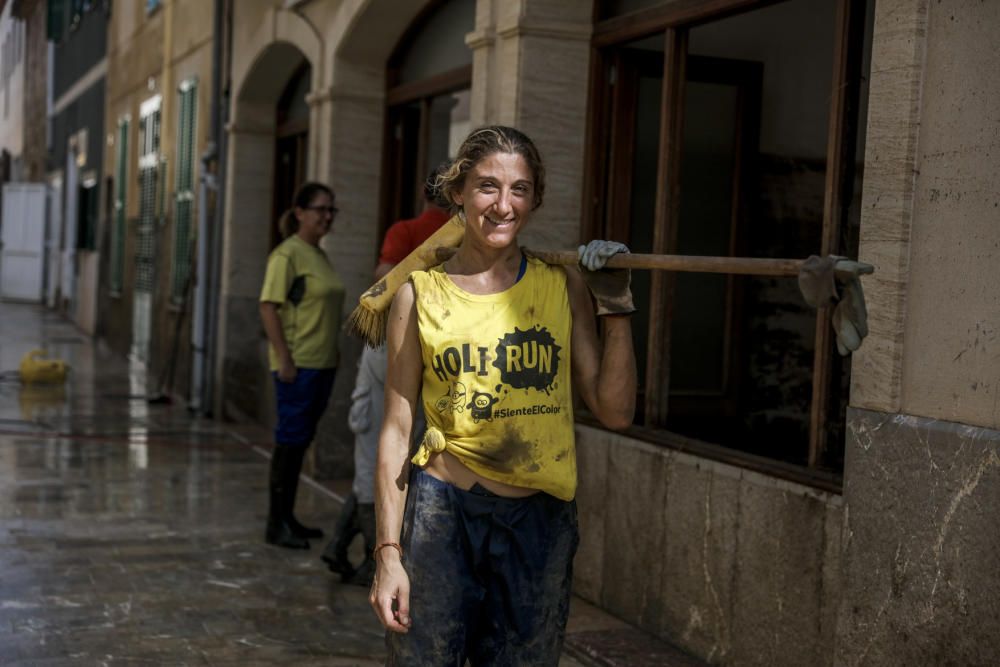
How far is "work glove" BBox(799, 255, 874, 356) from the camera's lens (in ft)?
8.54

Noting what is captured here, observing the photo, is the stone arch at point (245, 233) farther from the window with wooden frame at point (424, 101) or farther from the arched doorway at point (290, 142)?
the window with wooden frame at point (424, 101)

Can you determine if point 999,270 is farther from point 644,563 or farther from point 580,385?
point 644,563

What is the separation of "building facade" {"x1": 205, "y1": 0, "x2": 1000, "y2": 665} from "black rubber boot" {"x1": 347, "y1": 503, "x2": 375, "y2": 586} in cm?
90

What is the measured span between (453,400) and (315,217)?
4.08 meters

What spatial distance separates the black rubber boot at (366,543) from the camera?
628cm

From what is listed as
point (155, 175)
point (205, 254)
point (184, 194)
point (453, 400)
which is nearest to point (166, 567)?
point (453, 400)

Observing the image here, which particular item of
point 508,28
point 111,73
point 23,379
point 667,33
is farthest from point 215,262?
point 111,73

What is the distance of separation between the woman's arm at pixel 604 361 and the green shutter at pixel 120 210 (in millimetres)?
16855

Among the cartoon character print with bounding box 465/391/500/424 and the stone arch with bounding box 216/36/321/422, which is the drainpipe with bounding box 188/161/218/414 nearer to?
the stone arch with bounding box 216/36/321/422

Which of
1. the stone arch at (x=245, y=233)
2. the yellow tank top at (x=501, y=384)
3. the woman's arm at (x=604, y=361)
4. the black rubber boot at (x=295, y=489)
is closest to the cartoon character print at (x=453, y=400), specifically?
the yellow tank top at (x=501, y=384)

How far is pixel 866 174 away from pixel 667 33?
6.48 ft

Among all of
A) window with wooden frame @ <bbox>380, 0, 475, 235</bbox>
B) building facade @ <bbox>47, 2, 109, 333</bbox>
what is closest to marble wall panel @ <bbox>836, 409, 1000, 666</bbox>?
window with wooden frame @ <bbox>380, 0, 475, 235</bbox>

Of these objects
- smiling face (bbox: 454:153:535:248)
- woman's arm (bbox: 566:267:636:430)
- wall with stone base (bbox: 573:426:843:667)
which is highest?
smiling face (bbox: 454:153:535:248)

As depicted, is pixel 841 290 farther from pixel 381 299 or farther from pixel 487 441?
pixel 381 299
